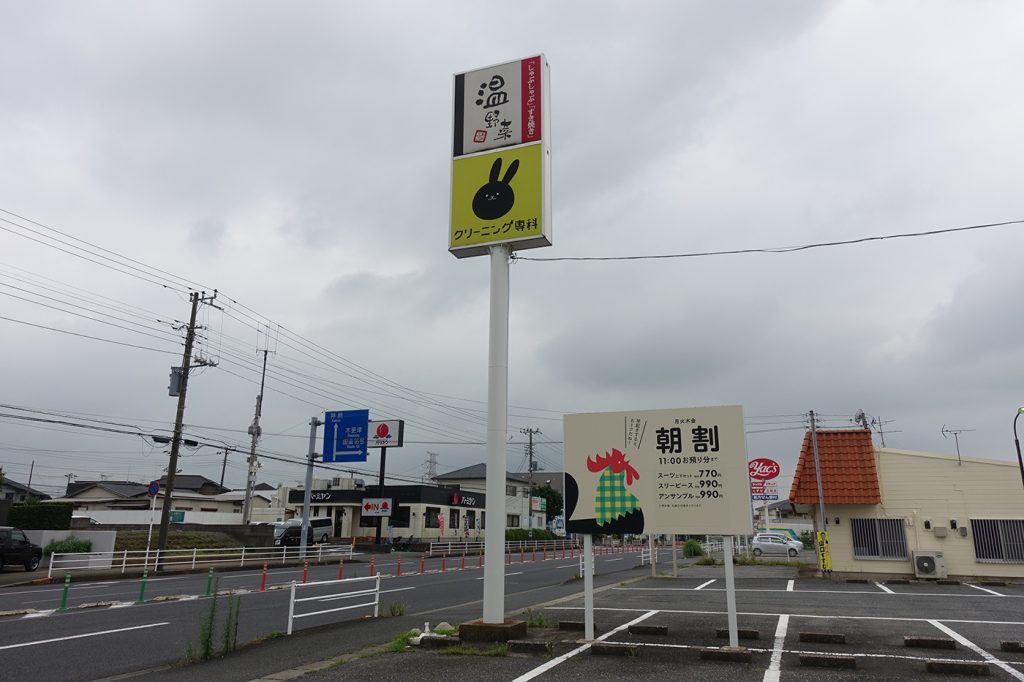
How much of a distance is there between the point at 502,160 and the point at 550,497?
83208 millimetres

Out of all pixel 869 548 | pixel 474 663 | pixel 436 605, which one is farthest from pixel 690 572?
pixel 474 663

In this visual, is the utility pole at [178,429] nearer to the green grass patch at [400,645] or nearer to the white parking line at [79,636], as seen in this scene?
the white parking line at [79,636]

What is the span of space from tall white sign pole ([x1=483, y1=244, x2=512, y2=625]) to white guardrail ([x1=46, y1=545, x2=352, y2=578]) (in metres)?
19.9

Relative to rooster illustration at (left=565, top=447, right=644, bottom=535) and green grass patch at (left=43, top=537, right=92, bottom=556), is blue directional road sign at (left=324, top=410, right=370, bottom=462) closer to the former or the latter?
green grass patch at (left=43, top=537, right=92, bottom=556)

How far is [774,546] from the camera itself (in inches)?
1452

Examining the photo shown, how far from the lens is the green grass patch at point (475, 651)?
8656 millimetres

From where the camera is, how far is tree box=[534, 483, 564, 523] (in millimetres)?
89688

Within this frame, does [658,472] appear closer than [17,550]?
Yes

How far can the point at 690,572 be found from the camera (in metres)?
25.0

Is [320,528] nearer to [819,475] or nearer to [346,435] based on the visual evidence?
[346,435]

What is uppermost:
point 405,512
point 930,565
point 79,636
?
point 405,512

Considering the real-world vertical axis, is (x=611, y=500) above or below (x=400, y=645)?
above

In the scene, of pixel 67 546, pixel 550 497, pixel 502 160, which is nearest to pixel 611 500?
pixel 502 160

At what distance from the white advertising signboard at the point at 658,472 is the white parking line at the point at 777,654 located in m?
1.55
